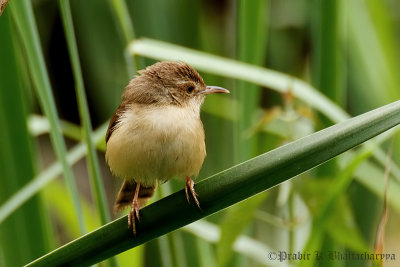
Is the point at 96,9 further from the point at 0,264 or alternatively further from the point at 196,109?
the point at 0,264

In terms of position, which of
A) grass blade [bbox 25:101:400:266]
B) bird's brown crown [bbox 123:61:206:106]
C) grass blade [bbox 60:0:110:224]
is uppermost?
bird's brown crown [bbox 123:61:206:106]

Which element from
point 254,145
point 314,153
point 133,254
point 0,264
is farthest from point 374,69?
point 0,264

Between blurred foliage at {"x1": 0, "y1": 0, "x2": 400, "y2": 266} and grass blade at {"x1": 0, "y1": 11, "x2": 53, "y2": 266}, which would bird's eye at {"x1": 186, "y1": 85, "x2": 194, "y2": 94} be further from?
grass blade at {"x1": 0, "y1": 11, "x2": 53, "y2": 266}

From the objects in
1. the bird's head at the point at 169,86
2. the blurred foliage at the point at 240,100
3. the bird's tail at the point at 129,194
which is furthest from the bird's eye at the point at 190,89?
the bird's tail at the point at 129,194

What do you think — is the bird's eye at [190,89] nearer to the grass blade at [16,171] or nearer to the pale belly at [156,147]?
the pale belly at [156,147]

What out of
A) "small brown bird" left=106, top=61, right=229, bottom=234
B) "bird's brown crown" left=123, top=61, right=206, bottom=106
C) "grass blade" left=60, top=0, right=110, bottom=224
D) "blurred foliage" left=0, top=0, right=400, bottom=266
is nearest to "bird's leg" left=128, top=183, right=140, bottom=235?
"small brown bird" left=106, top=61, right=229, bottom=234

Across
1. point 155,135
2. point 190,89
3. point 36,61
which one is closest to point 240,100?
point 190,89
